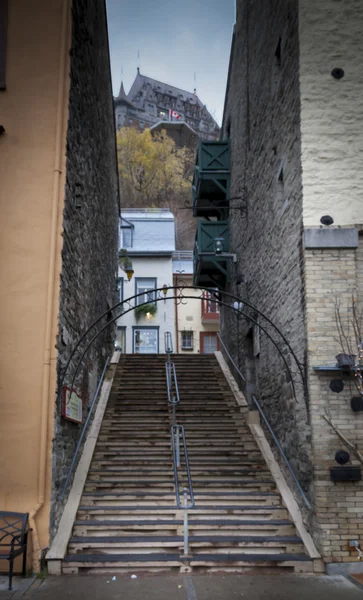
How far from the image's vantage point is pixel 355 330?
21.9 feet

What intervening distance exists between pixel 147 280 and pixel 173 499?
16104mm

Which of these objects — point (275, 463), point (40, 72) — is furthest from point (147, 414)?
point (40, 72)

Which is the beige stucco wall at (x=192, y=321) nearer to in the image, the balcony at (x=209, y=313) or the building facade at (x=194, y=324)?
the building facade at (x=194, y=324)

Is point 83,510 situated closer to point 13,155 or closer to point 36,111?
point 13,155

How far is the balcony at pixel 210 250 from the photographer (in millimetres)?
14500

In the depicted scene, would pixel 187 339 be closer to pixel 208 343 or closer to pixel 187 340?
pixel 187 340

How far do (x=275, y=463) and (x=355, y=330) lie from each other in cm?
303

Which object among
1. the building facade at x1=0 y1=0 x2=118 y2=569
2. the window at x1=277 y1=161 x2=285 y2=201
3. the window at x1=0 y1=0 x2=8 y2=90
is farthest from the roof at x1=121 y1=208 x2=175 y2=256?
the window at x1=0 y1=0 x2=8 y2=90

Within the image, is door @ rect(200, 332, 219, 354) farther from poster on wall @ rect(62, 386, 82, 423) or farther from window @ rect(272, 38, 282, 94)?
poster on wall @ rect(62, 386, 82, 423)

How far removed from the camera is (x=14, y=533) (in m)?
5.95

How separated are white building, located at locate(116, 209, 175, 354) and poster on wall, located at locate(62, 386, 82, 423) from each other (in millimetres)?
13480

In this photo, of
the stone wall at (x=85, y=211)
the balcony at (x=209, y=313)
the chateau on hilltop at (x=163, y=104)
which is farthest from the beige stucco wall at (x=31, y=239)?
the chateau on hilltop at (x=163, y=104)

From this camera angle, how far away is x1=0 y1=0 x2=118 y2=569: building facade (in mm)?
6316

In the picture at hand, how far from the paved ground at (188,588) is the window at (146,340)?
16.4 metres
